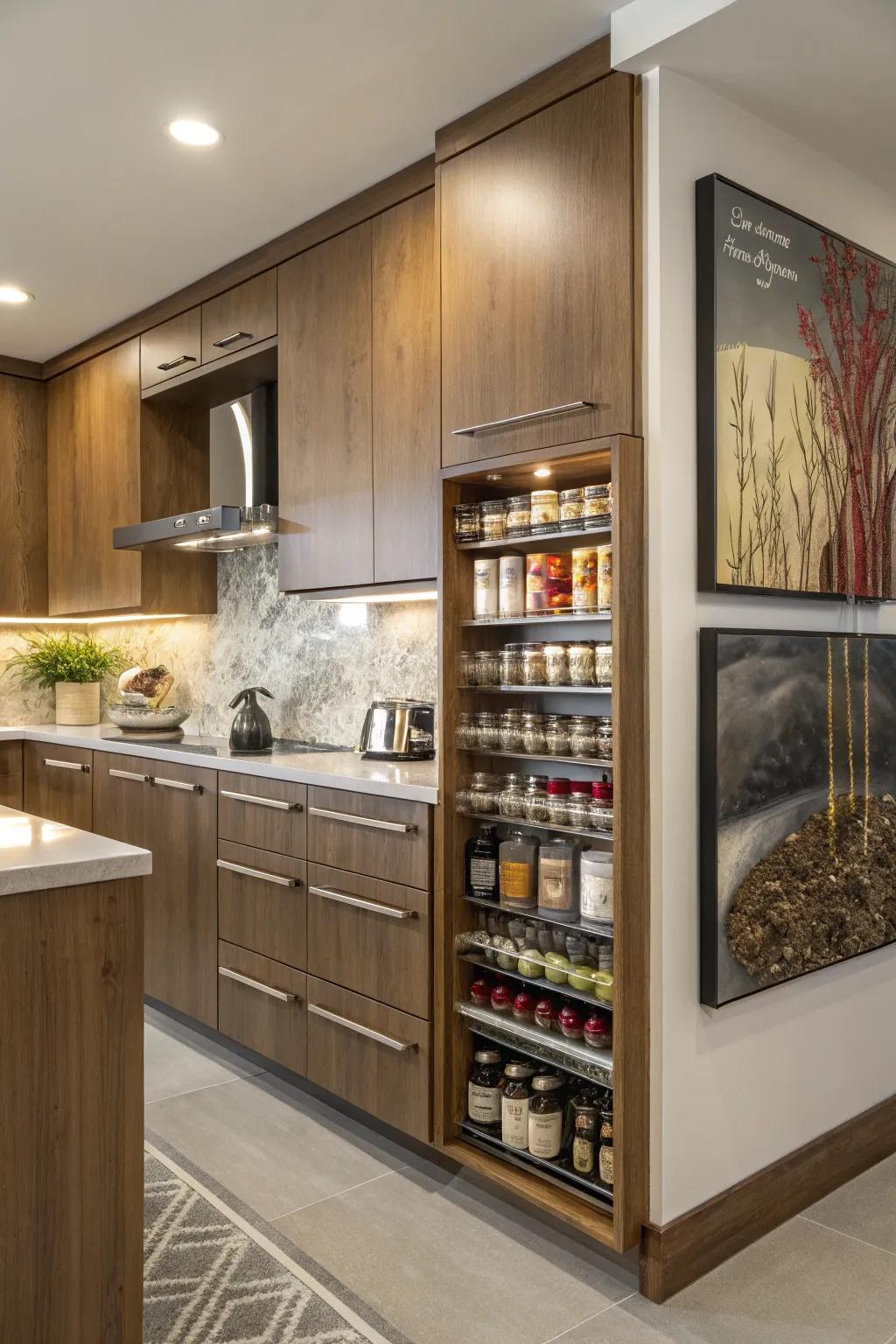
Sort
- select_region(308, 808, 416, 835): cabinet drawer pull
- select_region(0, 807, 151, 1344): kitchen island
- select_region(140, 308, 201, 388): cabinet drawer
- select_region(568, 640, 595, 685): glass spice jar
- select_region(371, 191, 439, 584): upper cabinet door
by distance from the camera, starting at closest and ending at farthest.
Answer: select_region(0, 807, 151, 1344): kitchen island, select_region(568, 640, 595, 685): glass spice jar, select_region(308, 808, 416, 835): cabinet drawer pull, select_region(371, 191, 439, 584): upper cabinet door, select_region(140, 308, 201, 388): cabinet drawer

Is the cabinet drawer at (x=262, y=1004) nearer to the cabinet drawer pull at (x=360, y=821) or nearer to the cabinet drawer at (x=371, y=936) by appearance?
the cabinet drawer at (x=371, y=936)

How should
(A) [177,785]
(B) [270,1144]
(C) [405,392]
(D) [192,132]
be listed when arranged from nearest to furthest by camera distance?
(D) [192,132]
(B) [270,1144]
(C) [405,392]
(A) [177,785]

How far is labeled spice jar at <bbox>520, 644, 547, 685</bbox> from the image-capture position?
7.65 feet

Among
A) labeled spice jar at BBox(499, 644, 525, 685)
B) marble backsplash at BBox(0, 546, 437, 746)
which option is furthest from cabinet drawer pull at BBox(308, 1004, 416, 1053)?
marble backsplash at BBox(0, 546, 437, 746)

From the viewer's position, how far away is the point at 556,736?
7.50 ft

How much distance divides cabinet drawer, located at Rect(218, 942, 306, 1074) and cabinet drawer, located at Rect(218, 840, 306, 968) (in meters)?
0.04

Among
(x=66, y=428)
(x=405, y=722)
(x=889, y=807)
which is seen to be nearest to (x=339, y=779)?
(x=405, y=722)

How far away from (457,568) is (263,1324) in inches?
64.6

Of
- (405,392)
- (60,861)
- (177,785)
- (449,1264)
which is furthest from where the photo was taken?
(177,785)

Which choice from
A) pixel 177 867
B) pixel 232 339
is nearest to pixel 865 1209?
pixel 177 867

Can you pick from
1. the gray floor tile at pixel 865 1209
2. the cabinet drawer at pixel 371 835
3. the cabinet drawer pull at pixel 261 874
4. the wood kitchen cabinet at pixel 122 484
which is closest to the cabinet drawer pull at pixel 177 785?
the cabinet drawer pull at pixel 261 874

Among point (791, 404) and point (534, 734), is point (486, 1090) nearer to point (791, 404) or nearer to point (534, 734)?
point (534, 734)

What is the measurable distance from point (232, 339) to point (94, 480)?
1.28 m

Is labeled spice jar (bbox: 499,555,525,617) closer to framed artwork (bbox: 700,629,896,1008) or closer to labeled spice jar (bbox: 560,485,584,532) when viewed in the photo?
labeled spice jar (bbox: 560,485,584,532)
